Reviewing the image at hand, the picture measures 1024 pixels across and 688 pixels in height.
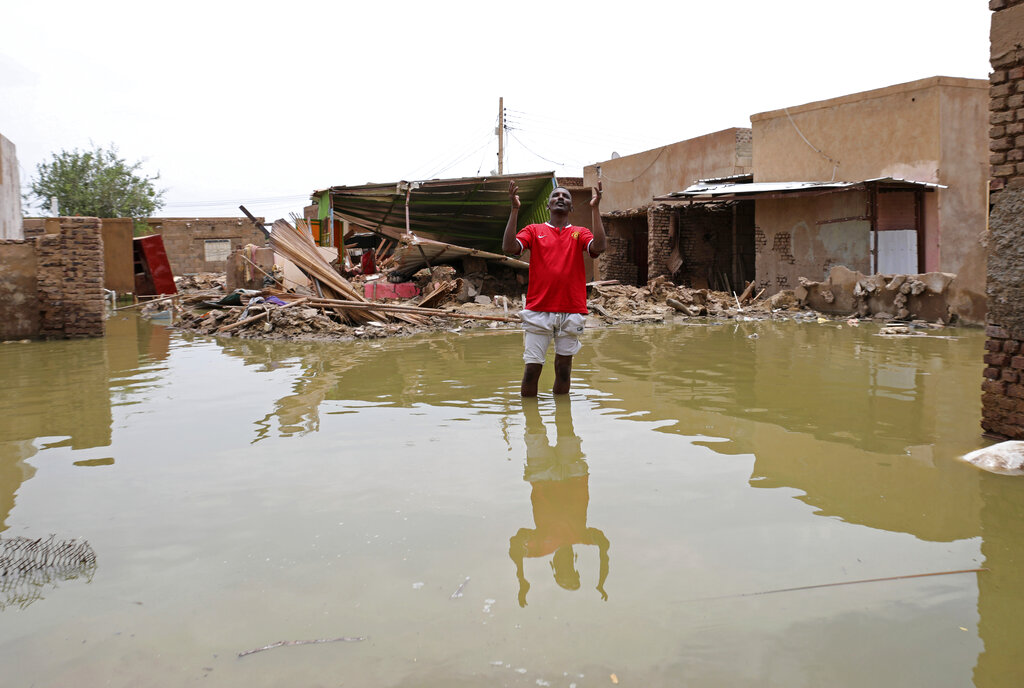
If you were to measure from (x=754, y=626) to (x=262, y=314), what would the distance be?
1079 centimetres

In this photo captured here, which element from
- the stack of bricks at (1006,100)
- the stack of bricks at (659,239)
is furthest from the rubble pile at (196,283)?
the stack of bricks at (1006,100)

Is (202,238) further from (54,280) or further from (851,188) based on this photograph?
(851,188)

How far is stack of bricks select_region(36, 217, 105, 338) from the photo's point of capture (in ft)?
36.0

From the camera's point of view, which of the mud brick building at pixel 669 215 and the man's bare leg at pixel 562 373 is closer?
the man's bare leg at pixel 562 373

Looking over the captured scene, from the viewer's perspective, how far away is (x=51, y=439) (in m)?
4.82

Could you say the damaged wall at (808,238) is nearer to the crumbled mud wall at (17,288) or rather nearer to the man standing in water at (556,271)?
the man standing in water at (556,271)

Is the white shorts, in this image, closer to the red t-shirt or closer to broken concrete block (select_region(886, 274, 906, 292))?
the red t-shirt

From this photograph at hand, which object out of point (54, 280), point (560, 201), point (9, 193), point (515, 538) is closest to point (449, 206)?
point (54, 280)

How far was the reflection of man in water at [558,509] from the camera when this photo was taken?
2.71 m

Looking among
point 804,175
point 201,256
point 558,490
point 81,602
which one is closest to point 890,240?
point 804,175

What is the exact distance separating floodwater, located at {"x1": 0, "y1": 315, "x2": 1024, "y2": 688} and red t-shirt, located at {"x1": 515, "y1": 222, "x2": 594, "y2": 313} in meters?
0.78

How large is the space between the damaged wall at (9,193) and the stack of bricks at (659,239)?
15.0 metres

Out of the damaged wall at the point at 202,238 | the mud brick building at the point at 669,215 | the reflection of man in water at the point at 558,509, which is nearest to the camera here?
the reflection of man in water at the point at 558,509

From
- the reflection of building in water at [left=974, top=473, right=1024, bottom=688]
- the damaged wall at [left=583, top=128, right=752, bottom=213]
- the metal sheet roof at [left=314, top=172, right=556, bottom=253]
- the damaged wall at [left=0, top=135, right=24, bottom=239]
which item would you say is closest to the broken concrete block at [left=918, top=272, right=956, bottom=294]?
the damaged wall at [left=583, top=128, right=752, bottom=213]
